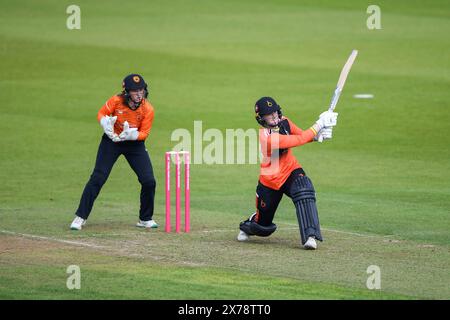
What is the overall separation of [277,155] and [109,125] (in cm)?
247

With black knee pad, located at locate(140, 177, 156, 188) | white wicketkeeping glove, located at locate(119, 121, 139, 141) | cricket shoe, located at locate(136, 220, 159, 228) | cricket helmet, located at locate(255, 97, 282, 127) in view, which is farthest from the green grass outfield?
cricket helmet, located at locate(255, 97, 282, 127)

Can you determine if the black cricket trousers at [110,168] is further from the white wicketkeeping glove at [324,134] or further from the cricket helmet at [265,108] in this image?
A: the white wicketkeeping glove at [324,134]

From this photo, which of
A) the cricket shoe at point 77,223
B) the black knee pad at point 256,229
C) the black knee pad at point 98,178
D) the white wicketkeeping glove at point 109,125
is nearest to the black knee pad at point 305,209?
the black knee pad at point 256,229

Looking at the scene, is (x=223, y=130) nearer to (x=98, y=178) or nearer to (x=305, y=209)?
(x=98, y=178)

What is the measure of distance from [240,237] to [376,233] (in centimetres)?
201

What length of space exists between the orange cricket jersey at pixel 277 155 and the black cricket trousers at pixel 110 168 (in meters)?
1.96

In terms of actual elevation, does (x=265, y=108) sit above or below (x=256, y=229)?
above

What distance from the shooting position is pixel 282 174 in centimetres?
1405

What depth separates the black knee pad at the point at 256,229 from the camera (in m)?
14.3

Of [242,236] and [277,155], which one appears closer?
[277,155]

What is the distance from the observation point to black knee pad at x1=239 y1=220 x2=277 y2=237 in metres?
14.3

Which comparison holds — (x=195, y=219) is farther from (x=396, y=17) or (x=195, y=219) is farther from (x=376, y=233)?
(x=396, y=17)

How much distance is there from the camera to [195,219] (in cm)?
1634

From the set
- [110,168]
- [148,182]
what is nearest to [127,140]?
[110,168]
